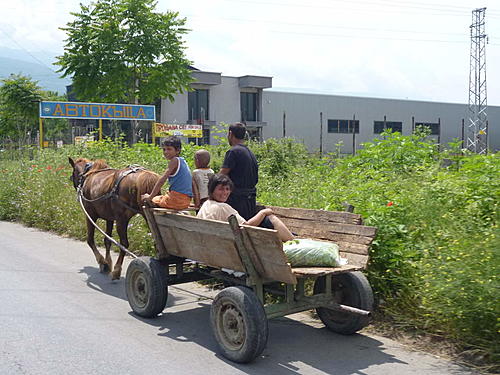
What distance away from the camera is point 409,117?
2098 inches

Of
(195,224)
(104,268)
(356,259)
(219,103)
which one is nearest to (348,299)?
(356,259)

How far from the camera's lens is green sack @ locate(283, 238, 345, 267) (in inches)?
203

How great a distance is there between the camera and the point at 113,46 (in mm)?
24922

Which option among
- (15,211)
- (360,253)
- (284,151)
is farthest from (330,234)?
(15,211)

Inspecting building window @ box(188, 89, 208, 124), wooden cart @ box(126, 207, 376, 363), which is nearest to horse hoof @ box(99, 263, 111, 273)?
wooden cart @ box(126, 207, 376, 363)

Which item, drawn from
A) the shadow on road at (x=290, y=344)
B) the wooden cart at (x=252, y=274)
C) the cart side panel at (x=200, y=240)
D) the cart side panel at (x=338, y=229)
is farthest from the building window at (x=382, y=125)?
the cart side panel at (x=200, y=240)

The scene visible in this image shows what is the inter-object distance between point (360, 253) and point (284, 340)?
118cm

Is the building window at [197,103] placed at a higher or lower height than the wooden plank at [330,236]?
higher

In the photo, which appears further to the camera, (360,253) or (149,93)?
(149,93)

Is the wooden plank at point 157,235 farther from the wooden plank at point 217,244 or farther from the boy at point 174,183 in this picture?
the boy at point 174,183

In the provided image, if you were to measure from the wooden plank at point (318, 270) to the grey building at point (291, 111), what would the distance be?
3438 cm

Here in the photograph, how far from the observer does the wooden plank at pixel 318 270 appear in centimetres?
486

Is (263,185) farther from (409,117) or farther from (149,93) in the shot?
(409,117)

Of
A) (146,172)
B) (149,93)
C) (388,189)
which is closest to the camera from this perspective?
(388,189)
